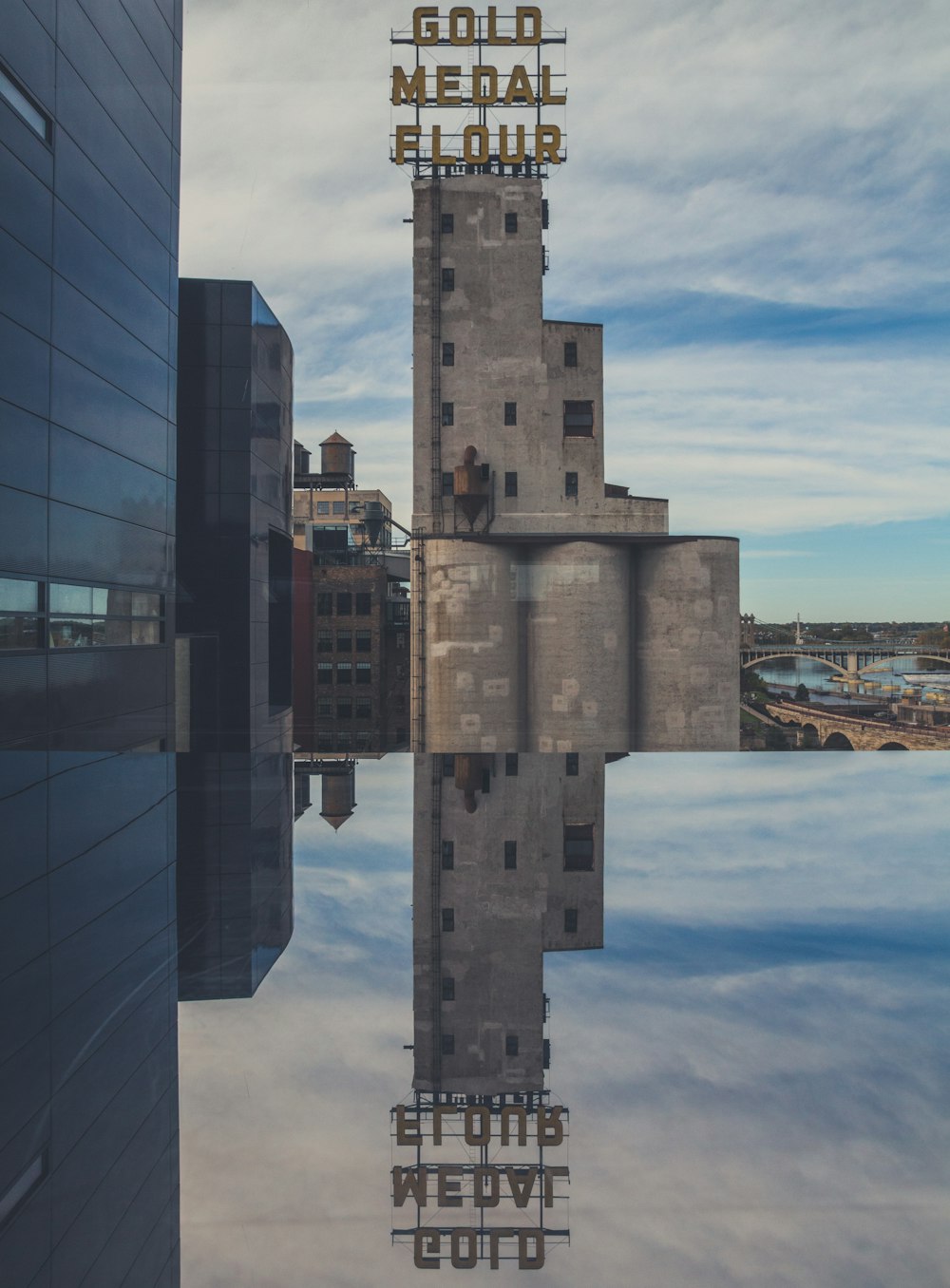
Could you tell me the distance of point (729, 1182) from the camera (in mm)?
3600

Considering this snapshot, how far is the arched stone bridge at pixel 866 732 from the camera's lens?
2721 inches

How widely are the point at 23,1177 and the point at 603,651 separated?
1655 inches

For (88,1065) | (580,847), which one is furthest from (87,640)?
(88,1065)

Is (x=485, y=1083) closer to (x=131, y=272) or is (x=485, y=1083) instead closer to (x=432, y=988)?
(x=432, y=988)

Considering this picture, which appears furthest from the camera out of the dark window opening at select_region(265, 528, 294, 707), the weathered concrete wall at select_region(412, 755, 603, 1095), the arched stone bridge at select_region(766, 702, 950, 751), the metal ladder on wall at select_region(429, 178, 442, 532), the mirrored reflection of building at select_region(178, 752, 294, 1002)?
the arched stone bridge at select_region(766, 702, 950, 751)

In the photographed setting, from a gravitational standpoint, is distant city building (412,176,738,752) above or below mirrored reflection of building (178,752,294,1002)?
above

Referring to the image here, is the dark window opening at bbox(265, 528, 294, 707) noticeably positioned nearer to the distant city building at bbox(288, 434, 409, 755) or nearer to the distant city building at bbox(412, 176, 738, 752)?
the distant city building at bbox(412, 176, 738, 752)

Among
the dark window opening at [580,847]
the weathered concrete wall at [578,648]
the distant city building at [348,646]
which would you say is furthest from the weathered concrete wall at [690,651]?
the distant city building at [348,646]

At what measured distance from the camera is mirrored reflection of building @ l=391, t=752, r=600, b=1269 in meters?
3.52

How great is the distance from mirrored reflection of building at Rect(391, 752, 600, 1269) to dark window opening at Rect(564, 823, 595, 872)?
2cm

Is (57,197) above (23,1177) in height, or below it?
above

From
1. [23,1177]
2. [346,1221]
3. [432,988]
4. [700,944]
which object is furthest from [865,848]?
[23,1177]

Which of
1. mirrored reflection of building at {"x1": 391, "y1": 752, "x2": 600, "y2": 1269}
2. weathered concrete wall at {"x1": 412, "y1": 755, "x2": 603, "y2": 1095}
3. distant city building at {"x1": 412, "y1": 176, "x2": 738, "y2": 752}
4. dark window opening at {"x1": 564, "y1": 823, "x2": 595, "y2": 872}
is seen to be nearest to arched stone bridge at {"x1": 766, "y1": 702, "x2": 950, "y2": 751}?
distant city building at {"x1": 412, "y1": 176, "x2": 738, "y2": 752}

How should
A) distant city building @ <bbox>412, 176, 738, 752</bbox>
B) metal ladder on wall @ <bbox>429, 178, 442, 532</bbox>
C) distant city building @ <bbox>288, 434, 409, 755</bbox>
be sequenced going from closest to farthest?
distant city building @ <bbox>412, 176, 738, 752</bbox> < metal ladder on wall @ <bbox>429, 178, 442, 532</bbox> < distant city building @ <bbox>288, 434, 409, 755</bbox>
